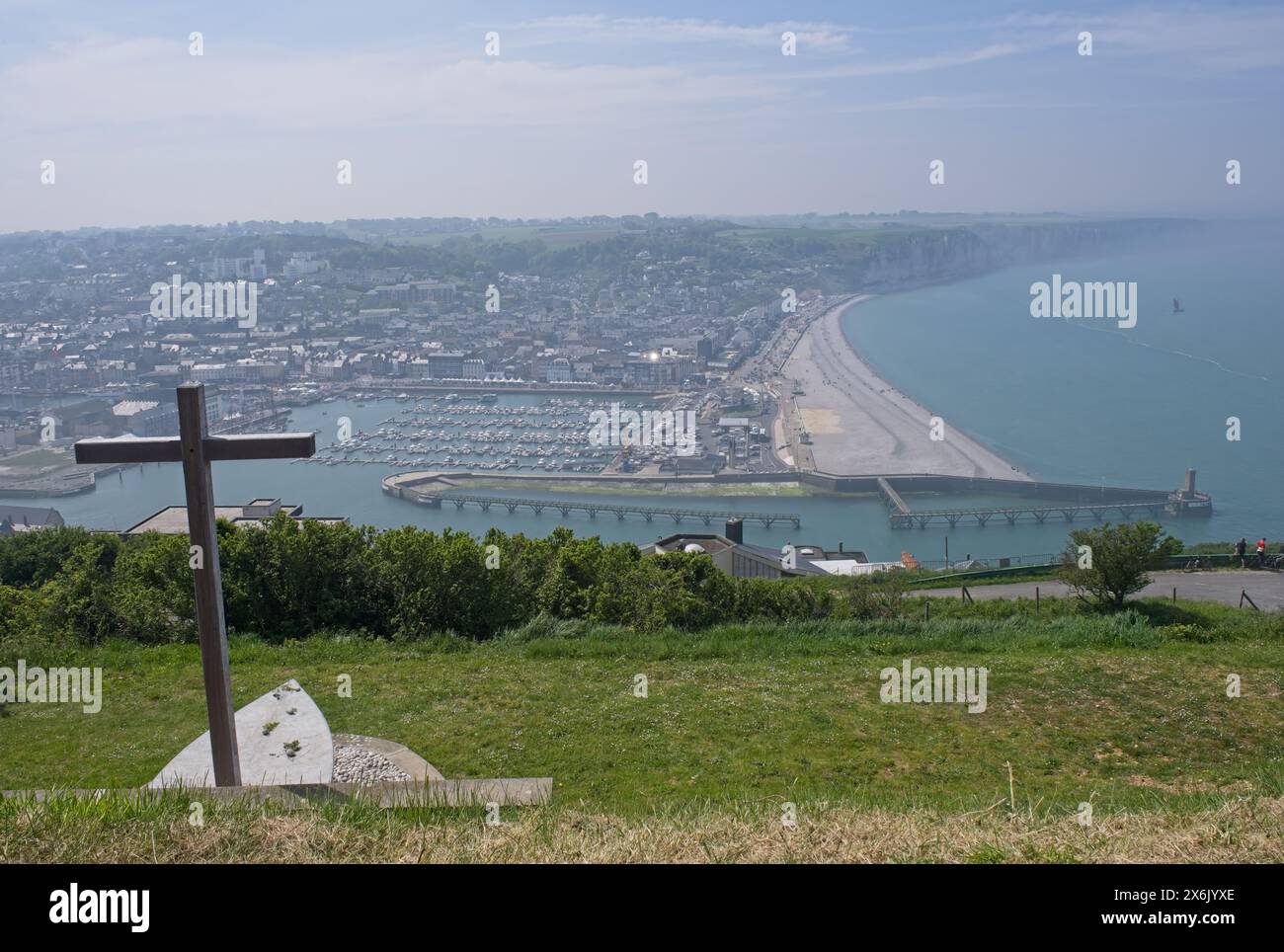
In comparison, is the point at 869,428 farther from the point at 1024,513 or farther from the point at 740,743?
the point at 740,743

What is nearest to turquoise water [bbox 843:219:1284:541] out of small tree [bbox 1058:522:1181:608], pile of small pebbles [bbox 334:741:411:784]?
small tree [bbox 1058:522:1181:608]

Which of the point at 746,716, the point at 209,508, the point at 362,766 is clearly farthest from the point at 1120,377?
the point at 209,508

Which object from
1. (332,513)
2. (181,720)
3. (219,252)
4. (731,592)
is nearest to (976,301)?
(219,252)

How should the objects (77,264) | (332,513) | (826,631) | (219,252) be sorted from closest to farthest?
(826,631) → (332,513) → (77,264) → (219,252)

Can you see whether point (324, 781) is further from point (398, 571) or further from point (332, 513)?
point (332, 513)

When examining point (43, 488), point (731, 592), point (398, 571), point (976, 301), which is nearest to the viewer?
point (398, 571)

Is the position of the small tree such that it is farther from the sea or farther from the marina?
the marina
